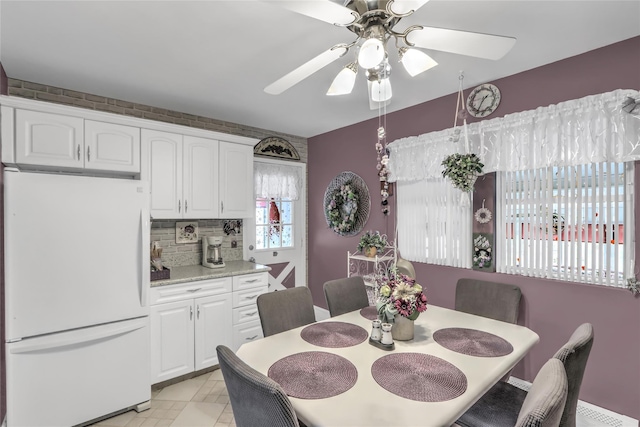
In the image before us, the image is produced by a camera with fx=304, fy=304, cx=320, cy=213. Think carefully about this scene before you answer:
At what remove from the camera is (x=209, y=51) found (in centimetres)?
196

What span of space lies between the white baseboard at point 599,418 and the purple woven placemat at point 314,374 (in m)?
1.81

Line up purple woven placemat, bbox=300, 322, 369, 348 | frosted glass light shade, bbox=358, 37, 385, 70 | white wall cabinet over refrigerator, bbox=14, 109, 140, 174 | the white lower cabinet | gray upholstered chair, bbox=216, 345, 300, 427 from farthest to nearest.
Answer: the white lower cabinet
white wall cabinet over refrigerator, bbox=14, 109, 140, 174
purple woven placemat, bbox=300, 322, 369, 348
frosted glass light shade, bbox=358, 37, 385, 70
gray upholstered chair, bbox=216, 345, 300, 427

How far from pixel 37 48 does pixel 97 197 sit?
3.24 ft

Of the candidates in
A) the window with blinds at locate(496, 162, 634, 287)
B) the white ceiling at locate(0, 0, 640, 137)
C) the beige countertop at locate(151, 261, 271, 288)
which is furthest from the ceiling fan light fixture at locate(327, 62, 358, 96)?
the beige countertop at locate(151, 261, 271, 288)

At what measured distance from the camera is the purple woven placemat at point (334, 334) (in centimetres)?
160

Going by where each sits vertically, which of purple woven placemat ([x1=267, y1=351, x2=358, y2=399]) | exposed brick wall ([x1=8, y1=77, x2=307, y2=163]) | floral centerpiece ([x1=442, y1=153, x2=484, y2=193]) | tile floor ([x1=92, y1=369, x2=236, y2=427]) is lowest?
tile floor ([x1=92, y1=369, x2=236, y2=427])

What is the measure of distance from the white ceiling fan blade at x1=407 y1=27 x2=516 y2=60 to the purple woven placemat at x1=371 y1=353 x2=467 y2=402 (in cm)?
135

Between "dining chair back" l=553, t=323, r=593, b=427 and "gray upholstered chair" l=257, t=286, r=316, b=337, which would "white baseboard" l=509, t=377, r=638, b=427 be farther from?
"gray upholstered chair" l=257, t=286, r=316, b=337

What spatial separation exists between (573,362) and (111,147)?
3.11m

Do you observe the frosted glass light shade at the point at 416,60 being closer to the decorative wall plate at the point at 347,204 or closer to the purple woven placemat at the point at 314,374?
the purple woven placemat at the point at 314,374

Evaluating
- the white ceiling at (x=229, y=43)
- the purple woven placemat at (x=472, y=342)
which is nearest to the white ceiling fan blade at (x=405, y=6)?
the white ceiling at (x=229, y=43)

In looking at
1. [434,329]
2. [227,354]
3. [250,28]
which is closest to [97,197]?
[250,28]

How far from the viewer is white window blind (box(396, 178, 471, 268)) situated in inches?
103

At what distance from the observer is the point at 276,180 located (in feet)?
12.8
